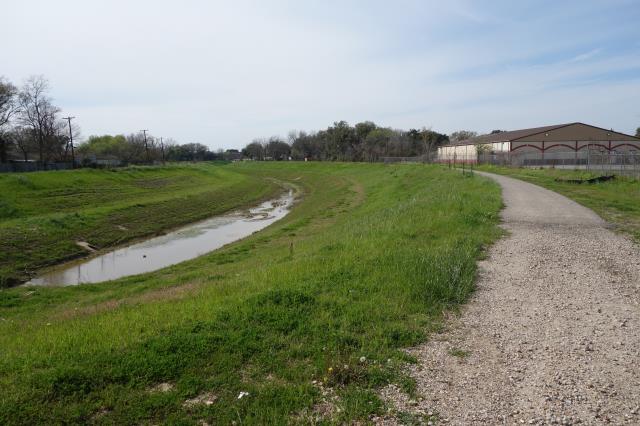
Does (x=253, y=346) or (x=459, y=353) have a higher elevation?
(x=253, y=346)

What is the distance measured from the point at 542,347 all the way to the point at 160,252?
19.8 m

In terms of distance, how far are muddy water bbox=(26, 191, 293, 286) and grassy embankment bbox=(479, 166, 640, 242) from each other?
57.4 feet

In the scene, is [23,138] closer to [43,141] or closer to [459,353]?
[43,141]

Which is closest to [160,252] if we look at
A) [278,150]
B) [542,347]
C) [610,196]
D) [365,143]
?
[542,347]

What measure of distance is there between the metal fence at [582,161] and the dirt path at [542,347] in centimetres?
2598

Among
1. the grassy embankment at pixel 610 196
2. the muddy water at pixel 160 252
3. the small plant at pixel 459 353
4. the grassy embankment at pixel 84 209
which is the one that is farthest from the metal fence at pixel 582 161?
the small plant at pixel 459 353

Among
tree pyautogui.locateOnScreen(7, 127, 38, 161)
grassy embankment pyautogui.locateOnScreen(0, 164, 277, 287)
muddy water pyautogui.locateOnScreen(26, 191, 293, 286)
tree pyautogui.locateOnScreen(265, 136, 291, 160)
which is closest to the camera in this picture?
muddy water pyautogui.locateOnScreen(26, 191, 293, 286)

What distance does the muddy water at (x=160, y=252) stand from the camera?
58.5 feet

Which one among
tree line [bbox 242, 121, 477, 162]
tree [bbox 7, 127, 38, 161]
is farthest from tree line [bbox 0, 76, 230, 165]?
tree line [bbox 242, 121, 477, 162]

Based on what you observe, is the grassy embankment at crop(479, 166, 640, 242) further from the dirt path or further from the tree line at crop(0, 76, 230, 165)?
the tree line at crop(0, 76, 230, 165)

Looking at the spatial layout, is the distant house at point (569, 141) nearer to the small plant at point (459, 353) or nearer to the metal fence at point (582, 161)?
the metal fence at point (582, 161)

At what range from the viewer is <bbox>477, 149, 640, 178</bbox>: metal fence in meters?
34.1

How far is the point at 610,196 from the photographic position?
73.9 ft

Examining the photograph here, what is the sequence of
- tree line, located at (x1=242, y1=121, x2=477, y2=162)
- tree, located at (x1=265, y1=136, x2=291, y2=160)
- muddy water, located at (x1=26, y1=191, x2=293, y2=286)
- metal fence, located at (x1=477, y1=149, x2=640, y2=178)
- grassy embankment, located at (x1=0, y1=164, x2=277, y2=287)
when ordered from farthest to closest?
tree, located at (x1=265, y1=136, x2=291, y2=160) < tree line, located at (x1=242, y1=121, x2=477, y2=162) < metal fence, located at (x1=477, y1=149, x2=640, y2=178) < grassy embankment, located at (x1=0, y1=164, x2=277, y2=287) < muddy water, located at (x1=26, y1=191, x2=293, y2=286)
